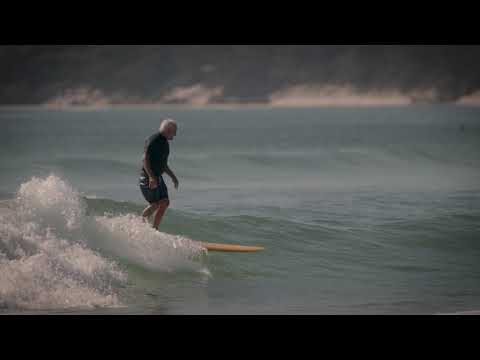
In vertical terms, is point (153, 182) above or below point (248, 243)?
below

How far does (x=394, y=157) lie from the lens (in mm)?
39500

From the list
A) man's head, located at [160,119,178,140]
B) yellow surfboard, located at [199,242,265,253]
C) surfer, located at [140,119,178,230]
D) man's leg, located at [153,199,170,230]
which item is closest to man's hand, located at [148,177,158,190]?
surfer, located at [140,119,178,230]

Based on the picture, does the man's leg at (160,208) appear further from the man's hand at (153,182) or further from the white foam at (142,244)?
the man's hand at (153,182)

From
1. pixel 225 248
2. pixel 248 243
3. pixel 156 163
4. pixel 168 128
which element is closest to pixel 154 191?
pixel 156 163

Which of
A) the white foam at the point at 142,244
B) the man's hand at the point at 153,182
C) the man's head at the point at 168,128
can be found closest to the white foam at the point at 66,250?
the white foam at the point at 142,244

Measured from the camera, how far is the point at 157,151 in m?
10.7

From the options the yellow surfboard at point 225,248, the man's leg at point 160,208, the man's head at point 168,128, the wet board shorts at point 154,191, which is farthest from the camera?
the yellow surfboard at point 225,248

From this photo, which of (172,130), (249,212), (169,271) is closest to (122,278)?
(169,271)

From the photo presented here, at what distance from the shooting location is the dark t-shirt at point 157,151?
1064 centimetres

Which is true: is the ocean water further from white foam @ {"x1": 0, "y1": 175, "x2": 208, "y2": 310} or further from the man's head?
the man's head

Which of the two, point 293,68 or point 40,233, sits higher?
point 293,68

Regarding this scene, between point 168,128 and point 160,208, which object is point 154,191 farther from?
point 168,128
